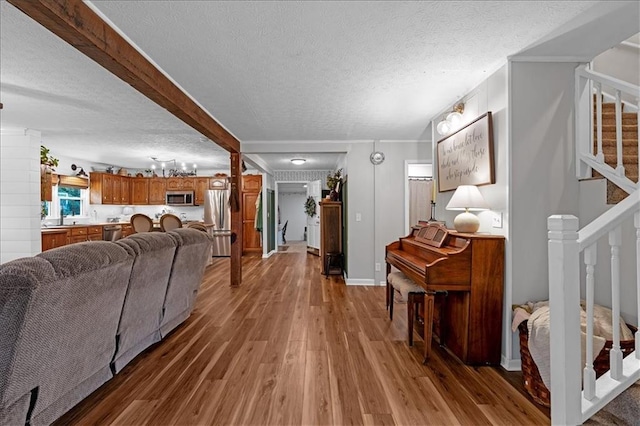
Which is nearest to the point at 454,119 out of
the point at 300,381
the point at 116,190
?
the point at 300,381

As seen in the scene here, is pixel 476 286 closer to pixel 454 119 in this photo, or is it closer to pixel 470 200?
pixel 470 200

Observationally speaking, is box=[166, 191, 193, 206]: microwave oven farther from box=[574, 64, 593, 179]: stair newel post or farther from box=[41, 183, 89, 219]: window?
box=[574, 64, 593, 179]: stair newel post

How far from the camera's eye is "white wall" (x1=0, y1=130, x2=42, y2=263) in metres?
4.73

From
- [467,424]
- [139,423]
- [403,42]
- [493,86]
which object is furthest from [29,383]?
[493,86]

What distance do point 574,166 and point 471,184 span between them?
75cm

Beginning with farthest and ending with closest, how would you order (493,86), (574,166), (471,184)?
(471,184)
(493,86)
(574,166)

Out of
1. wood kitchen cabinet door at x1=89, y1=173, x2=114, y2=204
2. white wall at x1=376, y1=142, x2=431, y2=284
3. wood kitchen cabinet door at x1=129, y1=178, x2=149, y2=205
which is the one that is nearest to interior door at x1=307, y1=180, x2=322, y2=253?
white wall at x1=376, y1=142, x2=431, y2=284

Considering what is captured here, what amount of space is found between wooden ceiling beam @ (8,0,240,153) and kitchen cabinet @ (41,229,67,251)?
3785 millimetres

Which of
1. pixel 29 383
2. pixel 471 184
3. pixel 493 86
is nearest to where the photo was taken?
pixel 29 383

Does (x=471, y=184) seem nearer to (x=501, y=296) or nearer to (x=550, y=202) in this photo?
(x=550, y=202)

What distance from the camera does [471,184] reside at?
296cm

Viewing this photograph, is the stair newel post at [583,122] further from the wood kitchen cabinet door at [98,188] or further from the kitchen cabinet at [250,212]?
the wood kitchen cabinet door at [98,188]

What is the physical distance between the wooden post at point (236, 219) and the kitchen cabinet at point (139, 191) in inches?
174

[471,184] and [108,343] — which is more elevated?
[471,184]
